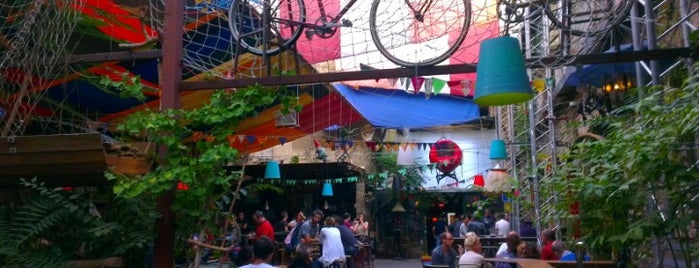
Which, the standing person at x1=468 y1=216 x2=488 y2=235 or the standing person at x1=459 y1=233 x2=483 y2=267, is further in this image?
the standing person at x1=468 y1=216 x2=488 y2=235

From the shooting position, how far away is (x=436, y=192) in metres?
25.9

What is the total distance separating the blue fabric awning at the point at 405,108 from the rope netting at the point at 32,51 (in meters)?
7.62

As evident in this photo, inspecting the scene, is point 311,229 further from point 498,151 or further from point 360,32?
point 360,32

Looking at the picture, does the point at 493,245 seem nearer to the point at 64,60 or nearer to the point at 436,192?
the point at 64,60

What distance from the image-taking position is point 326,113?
12281 millimetres

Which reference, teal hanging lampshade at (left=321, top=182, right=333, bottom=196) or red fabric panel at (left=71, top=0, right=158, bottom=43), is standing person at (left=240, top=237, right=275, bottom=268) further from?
teal hanging lampshade at (left=321, top=182, right=333, bottom=196)

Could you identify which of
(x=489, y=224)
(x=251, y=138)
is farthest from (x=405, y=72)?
A: (x=489, y=224)

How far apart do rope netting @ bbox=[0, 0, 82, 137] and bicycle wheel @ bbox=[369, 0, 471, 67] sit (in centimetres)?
290

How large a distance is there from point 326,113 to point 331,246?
2.49 meters

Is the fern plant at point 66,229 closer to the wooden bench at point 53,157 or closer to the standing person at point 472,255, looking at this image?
the wooden bench at point 53,157

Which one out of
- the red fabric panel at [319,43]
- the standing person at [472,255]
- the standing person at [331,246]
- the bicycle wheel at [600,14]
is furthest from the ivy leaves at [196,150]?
the standing person at [331,246]

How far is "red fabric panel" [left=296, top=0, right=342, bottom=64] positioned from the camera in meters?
7.46

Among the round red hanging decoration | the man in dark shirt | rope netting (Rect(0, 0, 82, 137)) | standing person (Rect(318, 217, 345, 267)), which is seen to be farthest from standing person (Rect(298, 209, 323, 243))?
rope netting (Rect(0, 0, 82, 137))

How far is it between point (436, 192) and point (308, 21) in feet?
62.8
